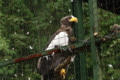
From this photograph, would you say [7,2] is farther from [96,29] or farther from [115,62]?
[96,29]

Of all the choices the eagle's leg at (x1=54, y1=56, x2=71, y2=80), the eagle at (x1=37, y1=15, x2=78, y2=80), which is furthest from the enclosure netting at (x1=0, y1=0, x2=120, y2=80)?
the eagle's leg at (x1=54, y1=56, x2=71, y2=80)

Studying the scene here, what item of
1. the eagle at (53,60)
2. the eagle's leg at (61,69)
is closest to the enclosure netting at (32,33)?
the eagle at (53,60)

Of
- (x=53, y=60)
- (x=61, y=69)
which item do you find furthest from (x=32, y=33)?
(x=61, y=69)

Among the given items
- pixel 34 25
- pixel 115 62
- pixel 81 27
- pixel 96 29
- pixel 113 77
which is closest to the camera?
pixel 96 29

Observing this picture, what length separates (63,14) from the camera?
5613 millimetres

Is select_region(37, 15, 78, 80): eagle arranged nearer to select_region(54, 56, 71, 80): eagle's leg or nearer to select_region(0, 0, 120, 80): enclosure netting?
select_region(54, 56, 71, 80): eagle's leg

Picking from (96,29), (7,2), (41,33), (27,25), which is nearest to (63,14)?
(41,33)

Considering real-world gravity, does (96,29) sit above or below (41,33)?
above

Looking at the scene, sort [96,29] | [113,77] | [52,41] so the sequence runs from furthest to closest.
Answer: [113,77] → [52,41] → [96,29]

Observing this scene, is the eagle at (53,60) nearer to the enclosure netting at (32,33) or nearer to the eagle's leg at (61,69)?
the eagle's leg at (61,69)

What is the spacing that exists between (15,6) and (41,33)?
35.8 inches

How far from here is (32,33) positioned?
20.8 ft

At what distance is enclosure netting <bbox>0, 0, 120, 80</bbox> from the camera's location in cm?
530

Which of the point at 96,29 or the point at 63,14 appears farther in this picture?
the point at 63,14
